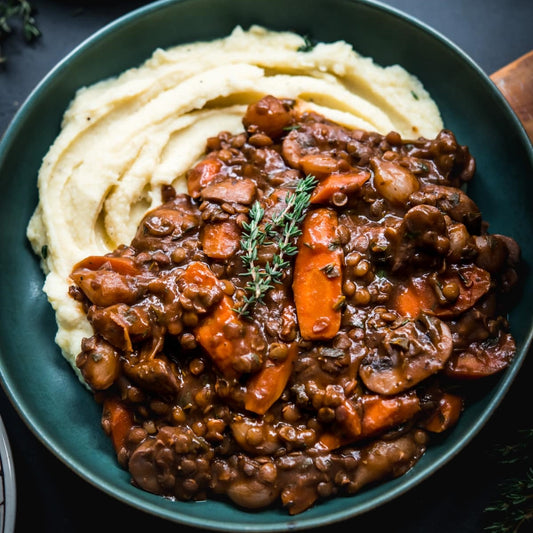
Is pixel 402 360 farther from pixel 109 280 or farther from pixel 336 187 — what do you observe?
pixel 109 280

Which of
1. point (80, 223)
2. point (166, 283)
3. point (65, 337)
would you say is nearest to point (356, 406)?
point (166, 283)

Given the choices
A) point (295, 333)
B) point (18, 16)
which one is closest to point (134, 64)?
point (18, 16)

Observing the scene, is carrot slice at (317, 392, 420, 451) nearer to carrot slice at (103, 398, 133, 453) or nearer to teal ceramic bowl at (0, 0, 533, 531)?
Result: teal ceramic bowl at (0, 0, 533, 531)

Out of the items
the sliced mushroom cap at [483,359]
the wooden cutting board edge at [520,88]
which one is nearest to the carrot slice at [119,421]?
the sliced mushroom cap at [483,359]

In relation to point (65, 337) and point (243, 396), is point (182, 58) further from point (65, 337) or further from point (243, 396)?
point (243, 396)

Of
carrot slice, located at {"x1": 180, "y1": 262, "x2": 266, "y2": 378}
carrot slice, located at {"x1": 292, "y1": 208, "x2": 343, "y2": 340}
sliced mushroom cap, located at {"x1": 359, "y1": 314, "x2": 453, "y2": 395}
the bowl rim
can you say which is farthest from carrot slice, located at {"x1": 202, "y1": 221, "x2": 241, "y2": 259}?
the bowl rim

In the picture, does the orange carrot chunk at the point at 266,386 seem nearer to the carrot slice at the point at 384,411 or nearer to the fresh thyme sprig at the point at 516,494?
the carrot slice at the point at 384,411
